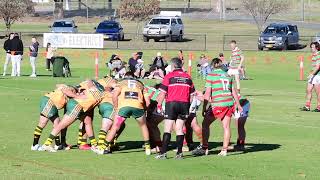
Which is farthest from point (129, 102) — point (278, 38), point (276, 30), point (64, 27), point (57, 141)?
point (64, 27)

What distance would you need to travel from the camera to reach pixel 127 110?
16984mm

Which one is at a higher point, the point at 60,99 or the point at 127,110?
the point at 60,99

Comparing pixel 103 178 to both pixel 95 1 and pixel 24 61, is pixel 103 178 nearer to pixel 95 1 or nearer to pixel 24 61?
pixel 24 61

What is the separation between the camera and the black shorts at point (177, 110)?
654 inches

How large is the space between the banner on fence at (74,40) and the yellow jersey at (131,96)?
44071 millimetres

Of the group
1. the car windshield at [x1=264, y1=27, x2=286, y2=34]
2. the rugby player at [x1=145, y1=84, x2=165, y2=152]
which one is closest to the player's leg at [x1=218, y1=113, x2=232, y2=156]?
the rugby player at [x1=145, y1=84, x2=165, y2=152]

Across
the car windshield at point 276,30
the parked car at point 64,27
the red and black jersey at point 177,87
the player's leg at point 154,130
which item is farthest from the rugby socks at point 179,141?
the parked car at point 64,27

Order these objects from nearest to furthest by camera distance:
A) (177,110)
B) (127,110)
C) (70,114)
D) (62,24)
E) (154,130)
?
(177,110), (127,110), (70,114), (154,130), (62,24)

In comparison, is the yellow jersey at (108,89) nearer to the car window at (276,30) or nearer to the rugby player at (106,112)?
the rugby player at (106,112)

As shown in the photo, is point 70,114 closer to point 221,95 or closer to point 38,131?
point 38,131

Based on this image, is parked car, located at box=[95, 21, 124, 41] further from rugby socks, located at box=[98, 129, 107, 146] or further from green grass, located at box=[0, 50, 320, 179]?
rugby socks, located at box=[98, 129, 107, 146]

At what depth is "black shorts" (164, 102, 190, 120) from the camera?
16.6m

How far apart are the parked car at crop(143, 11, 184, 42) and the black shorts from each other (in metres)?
50.1

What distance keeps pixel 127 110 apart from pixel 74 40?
147ft
